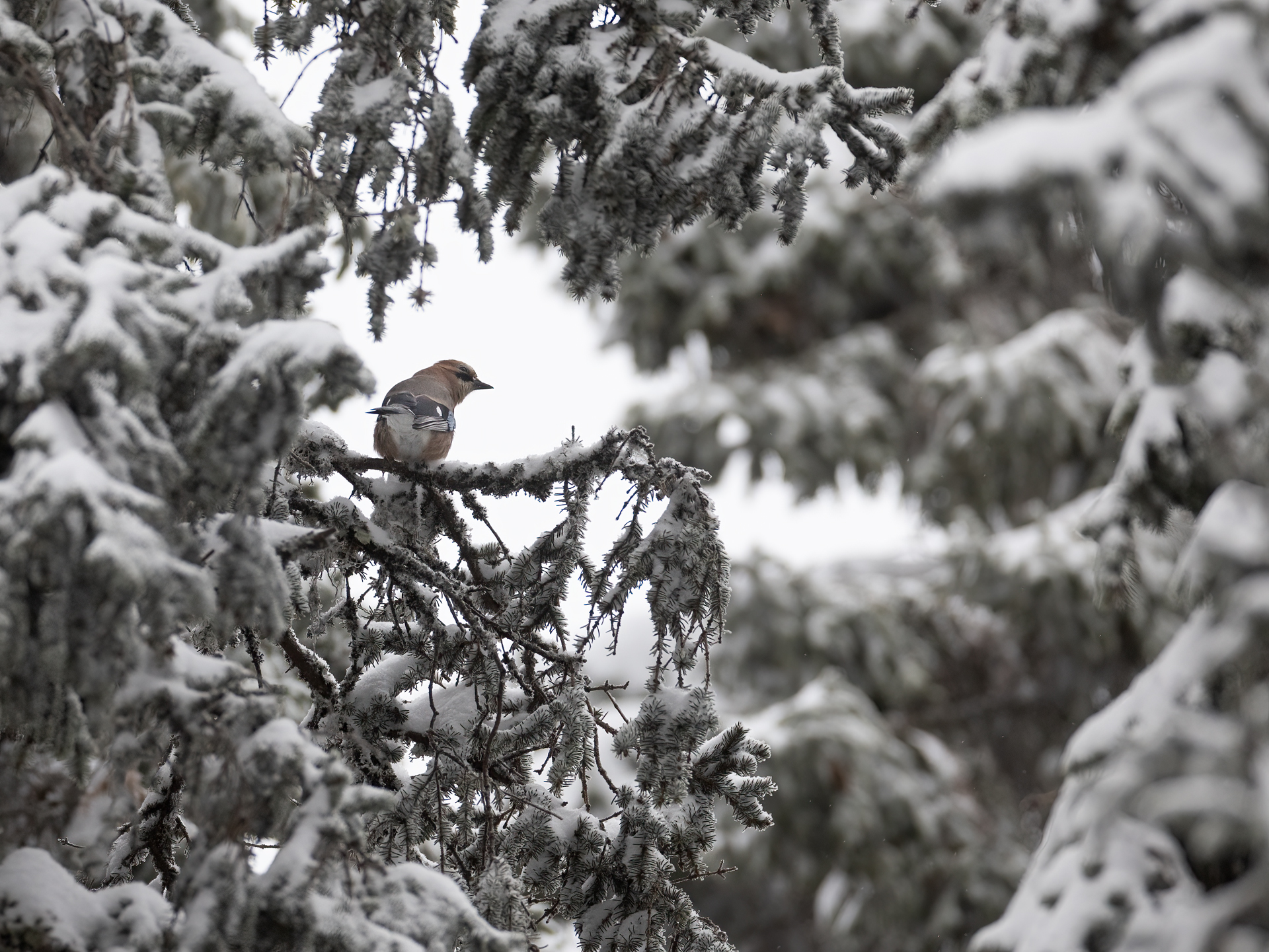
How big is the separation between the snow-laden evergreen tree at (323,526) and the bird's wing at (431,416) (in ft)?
1.83

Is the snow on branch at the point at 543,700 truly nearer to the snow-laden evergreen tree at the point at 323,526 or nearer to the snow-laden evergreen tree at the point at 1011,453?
the snow-laden evergreen tree at the point at 323,526

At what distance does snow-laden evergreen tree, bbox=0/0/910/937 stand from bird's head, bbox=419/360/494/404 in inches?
73.2

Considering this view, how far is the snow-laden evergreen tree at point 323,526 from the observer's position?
1.92 m

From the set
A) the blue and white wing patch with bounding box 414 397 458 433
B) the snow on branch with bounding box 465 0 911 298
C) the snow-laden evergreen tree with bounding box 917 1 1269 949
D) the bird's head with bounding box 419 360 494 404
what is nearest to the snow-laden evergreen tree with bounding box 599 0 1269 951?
the snow-laden evergreen tree with bounding box 917 1 1269 949

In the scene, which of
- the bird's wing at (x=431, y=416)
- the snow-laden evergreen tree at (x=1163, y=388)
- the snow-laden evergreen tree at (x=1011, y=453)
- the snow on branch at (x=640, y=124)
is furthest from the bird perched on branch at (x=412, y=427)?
the snow-laden evergreen tree at (x=1163, y=388)

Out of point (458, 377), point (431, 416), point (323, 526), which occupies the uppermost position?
point (458, 377)

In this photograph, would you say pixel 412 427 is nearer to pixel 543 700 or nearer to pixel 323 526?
pixel 323 526

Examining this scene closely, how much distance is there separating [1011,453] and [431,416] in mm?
7551

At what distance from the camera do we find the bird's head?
17.8ft

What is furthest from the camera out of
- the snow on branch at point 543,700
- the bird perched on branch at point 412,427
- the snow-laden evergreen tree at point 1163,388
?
the bird perched on branch at point 412,427

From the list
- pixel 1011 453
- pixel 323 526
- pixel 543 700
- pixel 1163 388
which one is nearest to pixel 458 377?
pixel 323 526

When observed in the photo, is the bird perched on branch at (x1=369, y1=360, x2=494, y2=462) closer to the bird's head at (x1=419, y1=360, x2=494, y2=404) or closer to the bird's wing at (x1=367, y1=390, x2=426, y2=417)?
the bird's wing at (x1=367, y1=390, x2=426, y2=417)

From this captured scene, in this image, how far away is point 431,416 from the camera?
414cm

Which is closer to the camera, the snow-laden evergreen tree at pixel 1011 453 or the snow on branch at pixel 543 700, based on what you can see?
the snow-laden evergreen tree at pixel 1011 453
